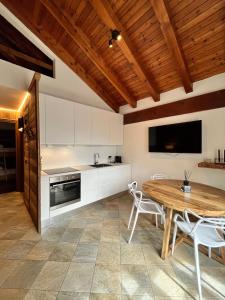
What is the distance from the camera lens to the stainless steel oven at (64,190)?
2750 mm

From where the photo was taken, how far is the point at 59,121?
10.1 feet

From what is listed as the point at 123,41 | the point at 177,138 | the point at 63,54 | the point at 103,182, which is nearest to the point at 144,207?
the point at 103,182

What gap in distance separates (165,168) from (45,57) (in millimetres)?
3633

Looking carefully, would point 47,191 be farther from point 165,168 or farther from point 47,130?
point 165,168

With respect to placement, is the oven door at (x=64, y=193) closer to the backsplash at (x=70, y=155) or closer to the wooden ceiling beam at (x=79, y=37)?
A: the backsplash at (x=70, y=155)

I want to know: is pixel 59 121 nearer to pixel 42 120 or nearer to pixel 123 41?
pixel 42 120

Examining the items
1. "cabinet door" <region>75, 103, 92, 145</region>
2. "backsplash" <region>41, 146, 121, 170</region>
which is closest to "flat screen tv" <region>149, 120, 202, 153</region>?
"backsplash" <region>41, 146, 121, 170</region>

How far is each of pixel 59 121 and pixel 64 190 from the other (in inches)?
53.3

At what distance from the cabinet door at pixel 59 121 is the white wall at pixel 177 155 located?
1830 millimetres

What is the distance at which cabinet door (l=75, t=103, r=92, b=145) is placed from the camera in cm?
343

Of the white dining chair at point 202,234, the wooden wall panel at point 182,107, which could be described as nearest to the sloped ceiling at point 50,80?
the wooden wall panel at point 182,107

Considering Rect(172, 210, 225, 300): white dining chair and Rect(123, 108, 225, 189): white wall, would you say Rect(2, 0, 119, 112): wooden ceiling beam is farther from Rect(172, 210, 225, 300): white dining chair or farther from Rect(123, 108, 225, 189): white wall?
Rect(172, 210, 225, 300): white dining chair

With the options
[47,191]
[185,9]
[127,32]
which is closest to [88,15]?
[127,32]

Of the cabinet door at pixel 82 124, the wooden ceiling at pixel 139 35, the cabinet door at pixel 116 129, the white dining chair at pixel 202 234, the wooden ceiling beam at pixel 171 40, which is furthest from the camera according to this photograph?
the cabinet door at pixel 116 129
